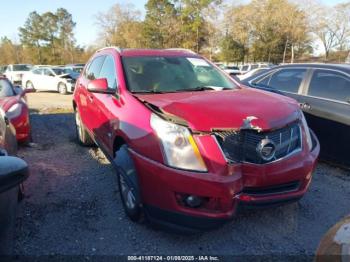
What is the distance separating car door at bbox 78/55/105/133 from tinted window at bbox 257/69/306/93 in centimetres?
296

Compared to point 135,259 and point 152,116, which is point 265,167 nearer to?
point 152,116

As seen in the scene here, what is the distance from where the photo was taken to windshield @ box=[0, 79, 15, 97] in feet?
21.2

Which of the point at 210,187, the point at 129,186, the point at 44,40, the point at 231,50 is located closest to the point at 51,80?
→ the point at 129,186

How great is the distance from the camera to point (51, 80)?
1798 cm

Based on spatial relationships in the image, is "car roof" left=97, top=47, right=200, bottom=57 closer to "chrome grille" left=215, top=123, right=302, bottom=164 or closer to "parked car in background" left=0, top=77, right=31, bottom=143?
"chrome grille" left=215, top=123, right=302, bottom=164

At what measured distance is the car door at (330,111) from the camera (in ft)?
15.4

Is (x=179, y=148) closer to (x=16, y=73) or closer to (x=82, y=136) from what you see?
(x=82, y=136)

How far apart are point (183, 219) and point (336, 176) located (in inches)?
119

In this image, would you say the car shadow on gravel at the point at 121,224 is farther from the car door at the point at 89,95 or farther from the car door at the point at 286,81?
the car door at the point at 286,81

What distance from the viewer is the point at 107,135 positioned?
387 cm

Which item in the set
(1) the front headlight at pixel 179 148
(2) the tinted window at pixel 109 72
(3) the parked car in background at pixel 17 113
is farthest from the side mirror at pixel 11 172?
(3) the parked car in background at pixel 17 113

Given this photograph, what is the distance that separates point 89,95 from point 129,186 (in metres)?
2.17

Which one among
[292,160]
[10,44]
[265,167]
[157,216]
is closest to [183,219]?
[157,216]

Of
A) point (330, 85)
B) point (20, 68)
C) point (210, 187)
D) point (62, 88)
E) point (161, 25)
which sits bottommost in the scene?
point (62, 88)
